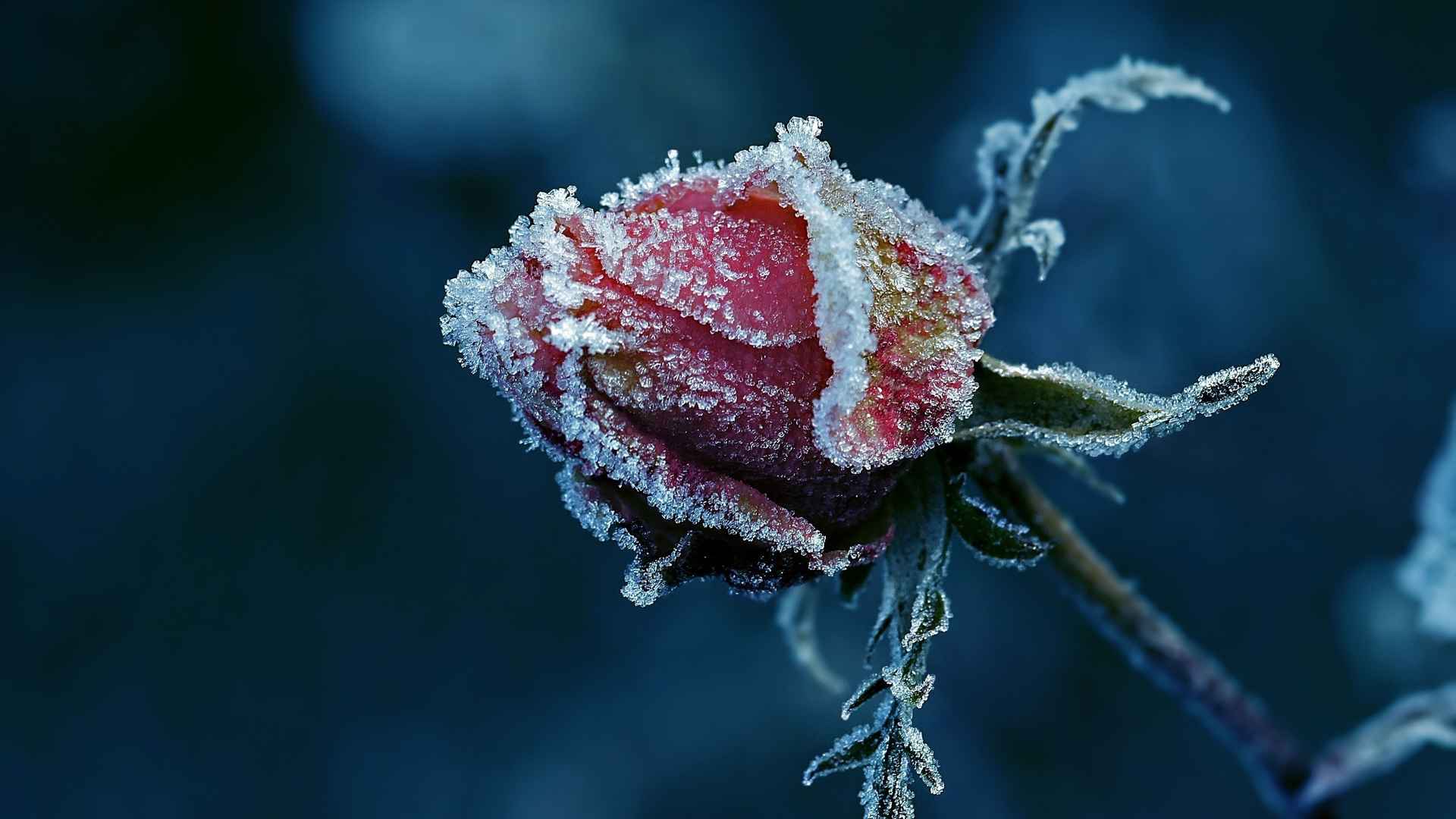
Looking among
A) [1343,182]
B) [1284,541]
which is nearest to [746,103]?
[1343,182]

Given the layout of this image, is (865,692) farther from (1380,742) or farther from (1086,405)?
(1380,742)

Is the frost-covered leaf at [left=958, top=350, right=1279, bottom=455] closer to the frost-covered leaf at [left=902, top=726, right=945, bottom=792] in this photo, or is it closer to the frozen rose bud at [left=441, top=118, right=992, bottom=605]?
the frozen rose bud at [left=441, top=118, right=992, bottom=605]

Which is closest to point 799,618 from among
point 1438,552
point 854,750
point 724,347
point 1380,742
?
point 854,750

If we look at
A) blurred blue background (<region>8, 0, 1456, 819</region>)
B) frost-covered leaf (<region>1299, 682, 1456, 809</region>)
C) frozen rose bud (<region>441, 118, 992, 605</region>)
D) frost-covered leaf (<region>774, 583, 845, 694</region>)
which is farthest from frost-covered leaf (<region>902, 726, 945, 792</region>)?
blurred blue background (<region>8, 0, 1456, 819</region>)

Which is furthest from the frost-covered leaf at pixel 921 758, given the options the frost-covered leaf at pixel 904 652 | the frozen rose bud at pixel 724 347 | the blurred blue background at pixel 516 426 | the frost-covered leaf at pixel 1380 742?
the blurred blue background at pixel 516 426

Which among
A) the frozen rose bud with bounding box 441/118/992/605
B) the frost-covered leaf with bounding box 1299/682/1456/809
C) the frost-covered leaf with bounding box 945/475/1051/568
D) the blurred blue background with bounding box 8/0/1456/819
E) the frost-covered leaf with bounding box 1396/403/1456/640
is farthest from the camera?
the blurred blue background with bounding box 8/0/1456/819

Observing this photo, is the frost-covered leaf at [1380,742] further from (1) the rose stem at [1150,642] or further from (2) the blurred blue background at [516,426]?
(2) the blurred blue background at [516,426]
